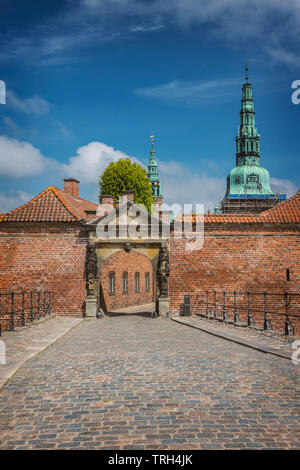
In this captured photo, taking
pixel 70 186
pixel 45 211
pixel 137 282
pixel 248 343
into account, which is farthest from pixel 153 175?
pixel 248 343

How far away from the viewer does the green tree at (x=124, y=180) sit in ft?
118

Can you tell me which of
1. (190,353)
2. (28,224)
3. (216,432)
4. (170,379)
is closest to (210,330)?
(190,353)

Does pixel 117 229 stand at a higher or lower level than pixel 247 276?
higher

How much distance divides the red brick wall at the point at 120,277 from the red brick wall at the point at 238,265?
7067 millimetres

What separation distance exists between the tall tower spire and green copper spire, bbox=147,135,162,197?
1259 centimetres

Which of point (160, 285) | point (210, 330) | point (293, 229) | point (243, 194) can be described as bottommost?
point (210, 330)

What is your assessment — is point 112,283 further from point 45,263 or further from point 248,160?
point 248,160

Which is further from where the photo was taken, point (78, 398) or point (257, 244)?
point (257, 244)

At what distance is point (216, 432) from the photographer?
14.3ft

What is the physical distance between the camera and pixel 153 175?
236 ft

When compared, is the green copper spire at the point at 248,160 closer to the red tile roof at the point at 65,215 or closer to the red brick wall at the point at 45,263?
the red tile roof at the point at 65,215

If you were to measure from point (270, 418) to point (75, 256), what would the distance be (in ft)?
49.4

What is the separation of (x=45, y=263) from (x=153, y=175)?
54.6 metres

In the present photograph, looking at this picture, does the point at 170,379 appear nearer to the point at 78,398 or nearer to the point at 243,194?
the point at 78,398
